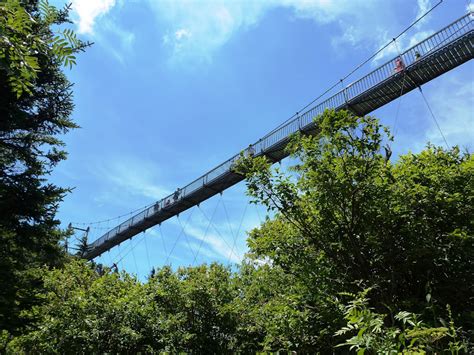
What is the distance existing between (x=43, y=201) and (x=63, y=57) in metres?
9.53

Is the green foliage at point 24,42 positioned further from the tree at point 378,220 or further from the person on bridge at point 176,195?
the person on bridge at point 176,195

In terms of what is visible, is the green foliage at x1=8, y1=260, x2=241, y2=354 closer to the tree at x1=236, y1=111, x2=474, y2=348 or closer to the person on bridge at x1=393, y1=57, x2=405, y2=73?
the tree at x1=236, y1=111, x2=474, y2=348

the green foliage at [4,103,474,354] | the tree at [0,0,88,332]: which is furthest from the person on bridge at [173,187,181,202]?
the green foliage at [4,103,474,354]

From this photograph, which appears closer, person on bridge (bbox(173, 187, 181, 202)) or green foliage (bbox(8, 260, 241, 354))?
green foliage (bbox(8, 260, 241, 354))

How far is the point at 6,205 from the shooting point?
30.6 ft

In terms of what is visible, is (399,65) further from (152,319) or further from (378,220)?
(152,319)

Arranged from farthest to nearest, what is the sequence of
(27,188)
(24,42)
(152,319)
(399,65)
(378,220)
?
(399,65), (27,188), (152,319), (378,220), (24,42)

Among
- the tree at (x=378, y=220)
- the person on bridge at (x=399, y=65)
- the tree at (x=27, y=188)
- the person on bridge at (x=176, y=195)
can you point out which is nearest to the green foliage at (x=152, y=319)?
the tree at (x=27, y=188)

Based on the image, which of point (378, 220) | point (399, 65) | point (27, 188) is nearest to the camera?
point (378, 220)

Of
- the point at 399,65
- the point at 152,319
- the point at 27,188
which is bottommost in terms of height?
the point at 152,319

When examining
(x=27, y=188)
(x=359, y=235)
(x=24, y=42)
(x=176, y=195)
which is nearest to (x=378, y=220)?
(x=359, y=235)

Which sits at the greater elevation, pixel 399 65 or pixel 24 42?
pixel 399 65

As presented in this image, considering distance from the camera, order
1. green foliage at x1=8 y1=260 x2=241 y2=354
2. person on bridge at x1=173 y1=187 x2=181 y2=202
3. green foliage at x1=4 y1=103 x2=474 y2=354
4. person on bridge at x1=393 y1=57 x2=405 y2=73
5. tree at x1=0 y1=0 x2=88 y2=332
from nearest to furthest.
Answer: green foliage at x1=4 y1=103 x2=474 y2=354 → green foliage at x1=8 y1=260 x2=241 y2=354 → tree at x1=0 y1=0 x2=88 y2=332 → person on bridge at x1=393 y1=57 x2=405 y2=73 → person on bridge at x1=173 y1=187 x2=181 y2=202

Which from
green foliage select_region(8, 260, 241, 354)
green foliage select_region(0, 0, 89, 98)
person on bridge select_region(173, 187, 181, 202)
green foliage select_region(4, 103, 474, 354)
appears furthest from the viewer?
person on bridge select_region(173, 187, 181, 202)
